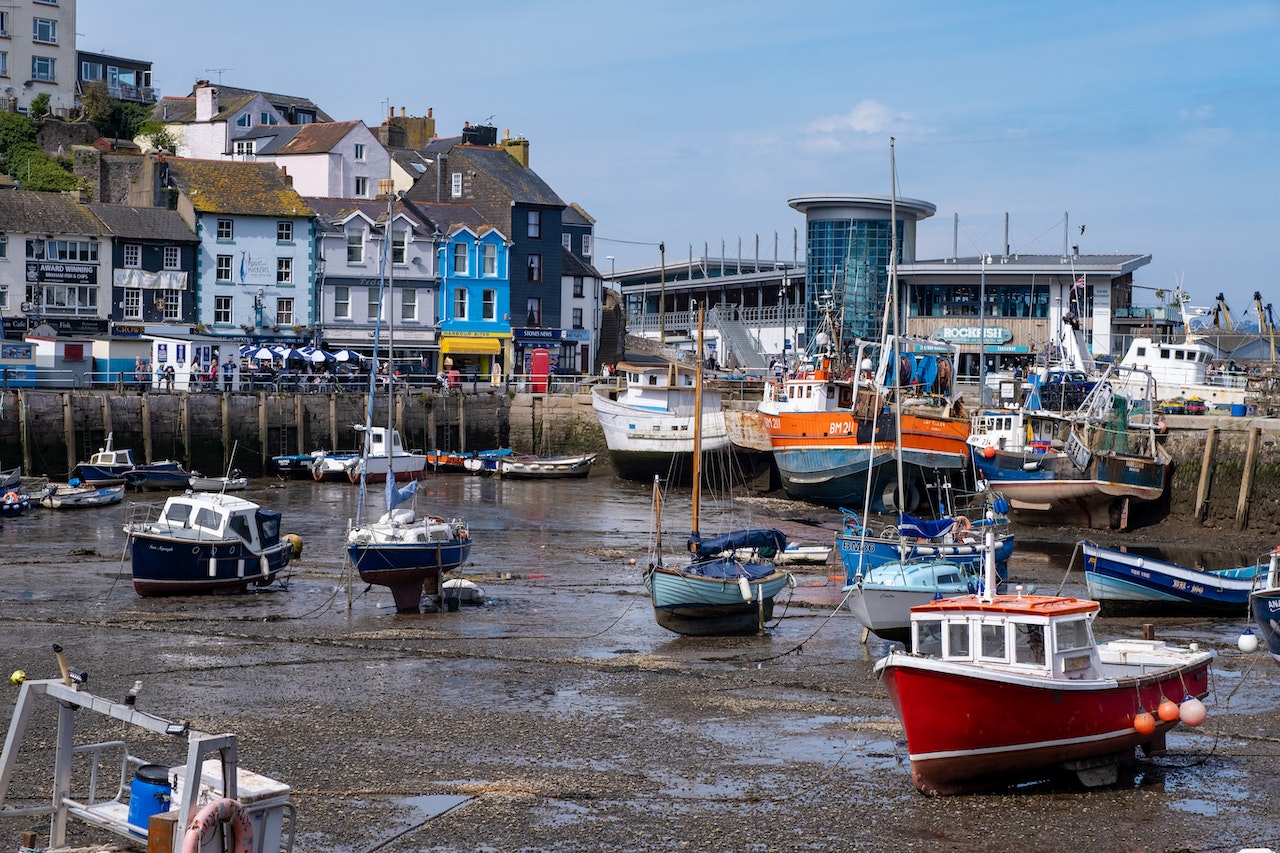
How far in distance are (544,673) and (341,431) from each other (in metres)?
33.9

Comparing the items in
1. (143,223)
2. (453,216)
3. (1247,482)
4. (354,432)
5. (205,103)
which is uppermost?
(205,103)

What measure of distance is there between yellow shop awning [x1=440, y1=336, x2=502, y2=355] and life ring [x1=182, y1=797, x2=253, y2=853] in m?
56.7

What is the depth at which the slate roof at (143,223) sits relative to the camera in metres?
59.5

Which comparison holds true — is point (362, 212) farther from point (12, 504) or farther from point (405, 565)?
point (405, 565)

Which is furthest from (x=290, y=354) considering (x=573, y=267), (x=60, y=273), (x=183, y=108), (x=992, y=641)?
(x=992, y=641)

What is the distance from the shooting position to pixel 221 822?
923 cm

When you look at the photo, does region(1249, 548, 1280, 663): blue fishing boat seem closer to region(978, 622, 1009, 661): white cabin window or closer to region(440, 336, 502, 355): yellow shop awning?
region(978, 622, 1009, 661): white cabin window

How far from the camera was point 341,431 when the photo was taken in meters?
54.0

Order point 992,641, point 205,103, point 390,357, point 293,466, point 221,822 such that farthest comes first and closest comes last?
point 205,103 < point 293,466 < point 390,357 < point 992,641 < point 221,822

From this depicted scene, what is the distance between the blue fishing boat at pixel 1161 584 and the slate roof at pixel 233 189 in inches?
1711

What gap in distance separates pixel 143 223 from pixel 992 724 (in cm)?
5226

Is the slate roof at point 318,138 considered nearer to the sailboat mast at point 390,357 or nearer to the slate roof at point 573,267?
the sailboat mast at point 390,357

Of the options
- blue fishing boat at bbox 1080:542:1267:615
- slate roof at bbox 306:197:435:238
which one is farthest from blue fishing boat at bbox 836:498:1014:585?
slate roof at bbox 306:197:435:238

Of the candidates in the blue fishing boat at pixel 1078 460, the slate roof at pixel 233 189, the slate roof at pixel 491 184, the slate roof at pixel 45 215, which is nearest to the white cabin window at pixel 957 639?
the blue fishing boat at pixel 1078 460
